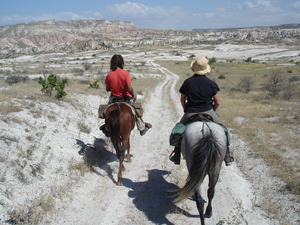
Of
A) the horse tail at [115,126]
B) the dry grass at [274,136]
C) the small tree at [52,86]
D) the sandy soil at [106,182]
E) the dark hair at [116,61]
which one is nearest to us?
the sandy soil at [106,182]

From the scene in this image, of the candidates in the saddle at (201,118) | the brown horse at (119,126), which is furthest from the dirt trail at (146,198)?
the saddle at (201,118)

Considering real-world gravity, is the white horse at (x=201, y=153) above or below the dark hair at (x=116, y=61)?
below

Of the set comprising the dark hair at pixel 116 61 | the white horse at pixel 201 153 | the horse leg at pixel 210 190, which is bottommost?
the horse leg at pixel 210 190

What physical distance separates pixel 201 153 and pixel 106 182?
305cm

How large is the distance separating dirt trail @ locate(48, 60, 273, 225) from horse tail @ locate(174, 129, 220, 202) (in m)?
1.01

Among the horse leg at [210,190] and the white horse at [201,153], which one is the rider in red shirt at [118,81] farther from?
the horse leg at [210,190]

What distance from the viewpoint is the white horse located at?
153 inches

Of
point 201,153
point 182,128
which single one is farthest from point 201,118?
point 201,153

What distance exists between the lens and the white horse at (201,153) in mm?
3879

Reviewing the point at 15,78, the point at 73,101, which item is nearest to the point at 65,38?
the point at 15,78

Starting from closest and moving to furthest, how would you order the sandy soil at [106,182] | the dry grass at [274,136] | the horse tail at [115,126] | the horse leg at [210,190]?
1. the horse leg at [210,190]
2. the sandy soil at [106,182]
3. the horse tail at [115,126]
4. the dry grass at [274,136]

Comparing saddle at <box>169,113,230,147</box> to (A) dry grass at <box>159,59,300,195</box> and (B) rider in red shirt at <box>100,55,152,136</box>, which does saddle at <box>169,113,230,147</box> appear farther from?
(A) dry grass at <box>159,59,300,195</box>

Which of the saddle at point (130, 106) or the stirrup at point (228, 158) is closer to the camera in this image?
the stirrup at point (228, 158)

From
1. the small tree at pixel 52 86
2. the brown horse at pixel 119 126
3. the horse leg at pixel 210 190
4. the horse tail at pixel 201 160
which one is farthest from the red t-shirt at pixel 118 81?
the small tree at pixel 52 86
